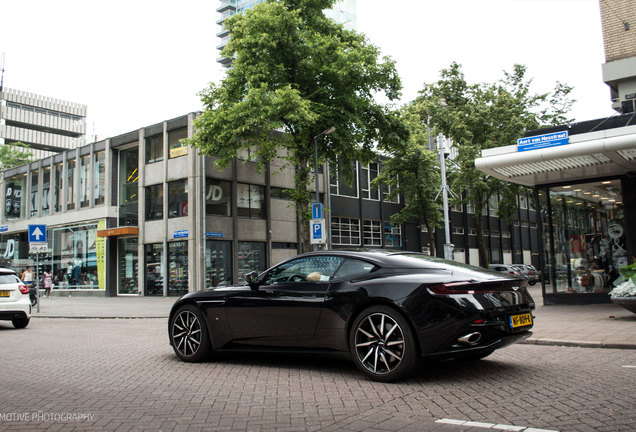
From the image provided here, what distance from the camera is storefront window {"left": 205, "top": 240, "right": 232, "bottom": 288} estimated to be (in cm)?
2827

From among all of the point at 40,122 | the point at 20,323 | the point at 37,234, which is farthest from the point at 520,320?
the point at 40,122

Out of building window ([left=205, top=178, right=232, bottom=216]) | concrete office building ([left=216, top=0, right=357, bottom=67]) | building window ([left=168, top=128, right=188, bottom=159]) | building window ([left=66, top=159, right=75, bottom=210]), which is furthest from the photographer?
concrete office building ([left=216, top=0, right=357, bottom=67])

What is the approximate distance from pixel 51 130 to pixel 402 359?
96249 millimetres

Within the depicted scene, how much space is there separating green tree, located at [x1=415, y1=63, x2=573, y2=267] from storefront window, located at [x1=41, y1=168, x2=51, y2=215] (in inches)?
1048

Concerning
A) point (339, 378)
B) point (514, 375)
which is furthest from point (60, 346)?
point (514, 375)

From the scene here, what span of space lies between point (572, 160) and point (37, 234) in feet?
60.0

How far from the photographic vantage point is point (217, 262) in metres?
28.7

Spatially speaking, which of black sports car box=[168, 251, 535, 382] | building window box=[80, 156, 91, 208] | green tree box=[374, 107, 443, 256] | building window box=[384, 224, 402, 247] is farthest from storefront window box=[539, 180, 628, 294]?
building window box=[80, 156, 91, 208]

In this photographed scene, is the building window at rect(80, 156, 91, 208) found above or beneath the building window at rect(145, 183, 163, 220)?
above

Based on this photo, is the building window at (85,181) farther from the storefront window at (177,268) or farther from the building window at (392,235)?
the building window at (392,235)

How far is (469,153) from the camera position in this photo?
29.1m

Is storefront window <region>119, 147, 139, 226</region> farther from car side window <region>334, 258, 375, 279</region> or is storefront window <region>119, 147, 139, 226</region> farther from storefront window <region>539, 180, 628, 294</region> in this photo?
car side window <region>334, 258, 375, 279</region>

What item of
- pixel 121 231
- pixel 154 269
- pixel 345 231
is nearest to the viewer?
pixel 154 269
